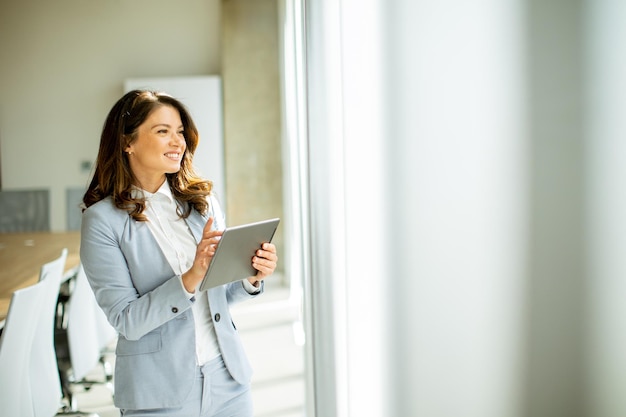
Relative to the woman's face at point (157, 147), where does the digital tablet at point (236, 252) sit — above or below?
below

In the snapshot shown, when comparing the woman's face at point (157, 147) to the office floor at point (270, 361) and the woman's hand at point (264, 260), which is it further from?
the office floor at point (270, 361)

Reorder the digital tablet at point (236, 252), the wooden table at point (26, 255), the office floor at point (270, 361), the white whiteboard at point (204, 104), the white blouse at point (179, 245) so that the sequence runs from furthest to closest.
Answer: the white whiteboard at point (204, 104)
the office floor at point (270, 361)
the wooden table at point (26, 255)
the white blouse at point (179, 245)
the digital tablet at point (236, 252)

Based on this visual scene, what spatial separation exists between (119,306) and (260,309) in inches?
176

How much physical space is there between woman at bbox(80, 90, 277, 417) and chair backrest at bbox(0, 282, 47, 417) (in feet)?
3.00

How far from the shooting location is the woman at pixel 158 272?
147cm

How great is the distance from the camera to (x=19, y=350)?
236 centimetres

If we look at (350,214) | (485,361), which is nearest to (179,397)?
(350,214)

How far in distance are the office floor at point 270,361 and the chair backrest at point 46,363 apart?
2.74ft

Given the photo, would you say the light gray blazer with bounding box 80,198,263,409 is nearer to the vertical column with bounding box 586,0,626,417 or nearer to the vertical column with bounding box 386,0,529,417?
the vertical column with bounding box 386,0,529,417

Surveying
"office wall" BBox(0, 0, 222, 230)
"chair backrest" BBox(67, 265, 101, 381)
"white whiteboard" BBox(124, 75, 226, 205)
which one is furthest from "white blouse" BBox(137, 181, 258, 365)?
"office wall" BBox(0, 0, 222, 230)

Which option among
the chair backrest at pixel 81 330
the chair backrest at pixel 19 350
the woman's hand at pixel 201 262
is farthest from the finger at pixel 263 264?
the chair backrest at pixel 81 330

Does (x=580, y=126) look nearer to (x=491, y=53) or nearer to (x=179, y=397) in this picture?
(x=491, y=53)

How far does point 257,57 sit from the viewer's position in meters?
7.27

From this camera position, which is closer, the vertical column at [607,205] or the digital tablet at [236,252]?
the digital tablet at [236,252]
